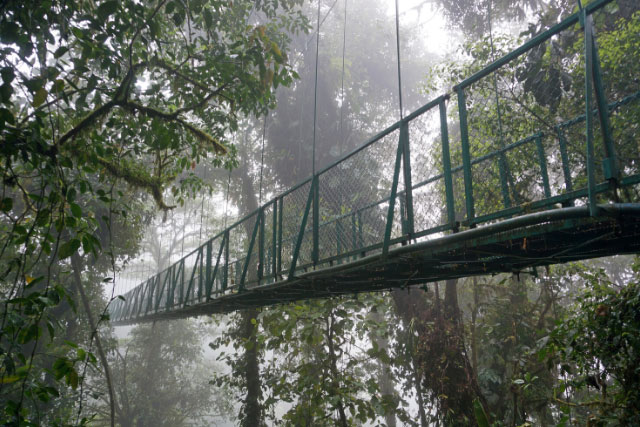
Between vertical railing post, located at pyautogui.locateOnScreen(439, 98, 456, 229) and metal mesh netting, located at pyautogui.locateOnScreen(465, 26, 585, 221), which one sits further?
metal mesh netting, located at pyautogui.locateOnScreen(465, 26, 585, 221)

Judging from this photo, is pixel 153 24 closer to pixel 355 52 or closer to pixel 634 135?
pixel 634 135

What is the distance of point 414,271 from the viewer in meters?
2.72

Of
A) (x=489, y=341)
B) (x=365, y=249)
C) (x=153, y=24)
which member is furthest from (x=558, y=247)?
(x=489, y=341)

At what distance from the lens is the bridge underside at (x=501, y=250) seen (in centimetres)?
161

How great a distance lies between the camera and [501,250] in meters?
2.19

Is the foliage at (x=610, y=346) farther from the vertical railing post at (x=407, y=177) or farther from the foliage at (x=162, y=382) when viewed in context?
the foliage at (x=162, y=382)

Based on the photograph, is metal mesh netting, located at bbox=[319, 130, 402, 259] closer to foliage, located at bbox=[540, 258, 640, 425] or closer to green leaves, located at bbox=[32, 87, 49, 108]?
foliage, located at bbox=[540, 258, 640, 425]

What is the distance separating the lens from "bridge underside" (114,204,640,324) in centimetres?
161

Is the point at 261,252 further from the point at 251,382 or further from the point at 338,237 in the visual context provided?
the point at 251,382

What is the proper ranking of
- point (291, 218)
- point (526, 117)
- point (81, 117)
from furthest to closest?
point (526, 117) < point (291, 218) < point (81, 117)

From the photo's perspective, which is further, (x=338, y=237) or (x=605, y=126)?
(x=338, y=237)

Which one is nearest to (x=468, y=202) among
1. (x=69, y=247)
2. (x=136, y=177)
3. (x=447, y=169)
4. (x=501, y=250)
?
(x=447, y=169)

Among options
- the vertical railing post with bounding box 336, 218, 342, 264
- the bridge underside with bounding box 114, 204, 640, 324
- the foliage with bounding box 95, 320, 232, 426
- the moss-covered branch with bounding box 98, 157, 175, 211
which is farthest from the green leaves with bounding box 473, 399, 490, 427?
the foliage with bounding box 95, 320, 232, 426

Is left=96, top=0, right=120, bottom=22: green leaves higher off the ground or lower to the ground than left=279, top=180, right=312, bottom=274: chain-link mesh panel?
higher
